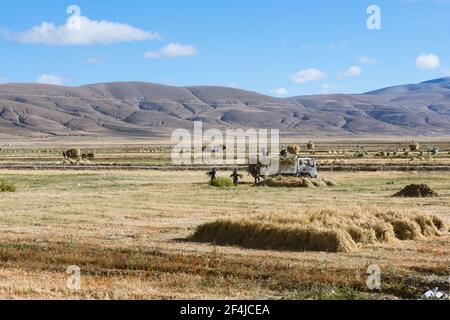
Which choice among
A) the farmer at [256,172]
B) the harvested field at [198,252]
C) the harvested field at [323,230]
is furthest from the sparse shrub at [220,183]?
the harvested field at [323,230]

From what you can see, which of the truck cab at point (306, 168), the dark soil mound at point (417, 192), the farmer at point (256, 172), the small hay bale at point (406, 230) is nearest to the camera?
the small hay bale at point (406, 230)

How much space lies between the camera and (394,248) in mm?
18469

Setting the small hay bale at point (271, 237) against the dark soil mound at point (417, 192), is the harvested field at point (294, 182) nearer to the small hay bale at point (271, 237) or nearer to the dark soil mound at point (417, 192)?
the dark soil mound at point (417, 192)

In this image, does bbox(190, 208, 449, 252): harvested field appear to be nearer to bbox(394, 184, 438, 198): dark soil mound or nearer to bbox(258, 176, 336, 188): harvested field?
bbox(394, 184, 438, 198): dark soil mound

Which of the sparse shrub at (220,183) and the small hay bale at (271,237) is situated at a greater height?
the small hay bale at (271,237)

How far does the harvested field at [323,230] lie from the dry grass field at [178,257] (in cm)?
28

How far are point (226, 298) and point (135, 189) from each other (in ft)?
93.4

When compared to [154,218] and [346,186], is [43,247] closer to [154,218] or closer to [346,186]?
[154,218]

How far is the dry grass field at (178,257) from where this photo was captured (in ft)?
43.2

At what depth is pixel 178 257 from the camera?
16812 millimetres
